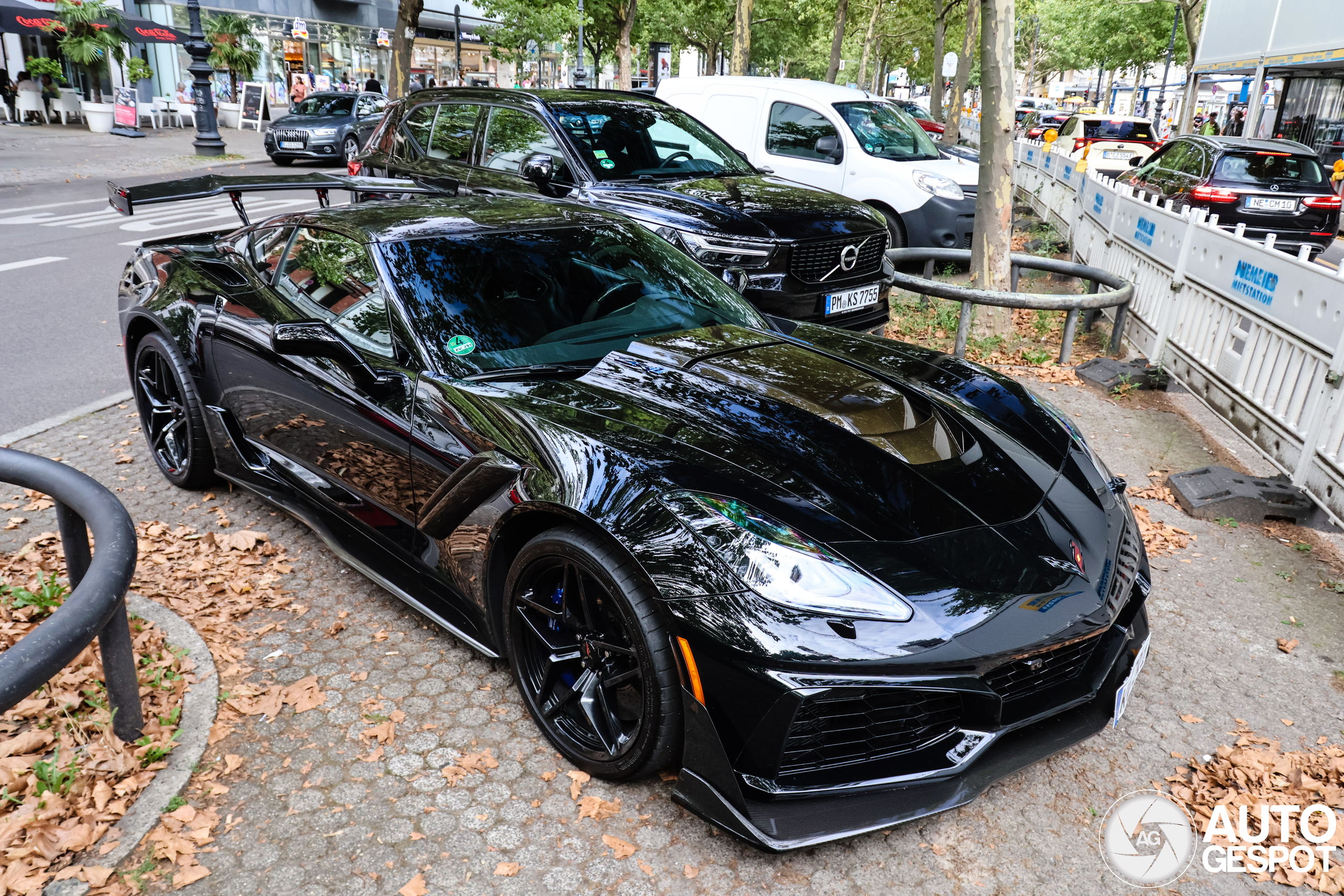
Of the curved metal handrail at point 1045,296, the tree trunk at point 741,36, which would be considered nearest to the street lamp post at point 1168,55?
the tree trunk at point 741,36

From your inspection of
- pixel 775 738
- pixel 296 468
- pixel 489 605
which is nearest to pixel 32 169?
pixel 296 468

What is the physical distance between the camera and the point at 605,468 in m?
2.72

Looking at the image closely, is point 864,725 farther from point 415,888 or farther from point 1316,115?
point 1316,115

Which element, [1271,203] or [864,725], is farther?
[1271,203]

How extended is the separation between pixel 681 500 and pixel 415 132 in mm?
7164

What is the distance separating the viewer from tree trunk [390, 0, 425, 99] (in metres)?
23.0

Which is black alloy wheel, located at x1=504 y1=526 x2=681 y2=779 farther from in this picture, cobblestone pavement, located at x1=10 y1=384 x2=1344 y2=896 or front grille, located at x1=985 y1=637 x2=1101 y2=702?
front grille, located at x1=985 y1=637 x2=1101 y2=702

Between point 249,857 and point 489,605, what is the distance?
0.94 metres

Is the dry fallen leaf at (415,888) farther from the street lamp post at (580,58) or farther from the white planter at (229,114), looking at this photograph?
the street lamp post at (580,58)

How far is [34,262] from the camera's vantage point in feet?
33.7

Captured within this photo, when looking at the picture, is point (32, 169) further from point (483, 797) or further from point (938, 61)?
point (938, 61)

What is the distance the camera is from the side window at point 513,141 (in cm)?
775

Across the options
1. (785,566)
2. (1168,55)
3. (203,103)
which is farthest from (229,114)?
(1168,55)

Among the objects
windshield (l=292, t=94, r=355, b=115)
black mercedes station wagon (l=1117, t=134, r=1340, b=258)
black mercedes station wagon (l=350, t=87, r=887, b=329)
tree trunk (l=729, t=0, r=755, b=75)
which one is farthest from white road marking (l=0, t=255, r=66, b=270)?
tree trunk (l=729, t=0, r=755, b=75)
